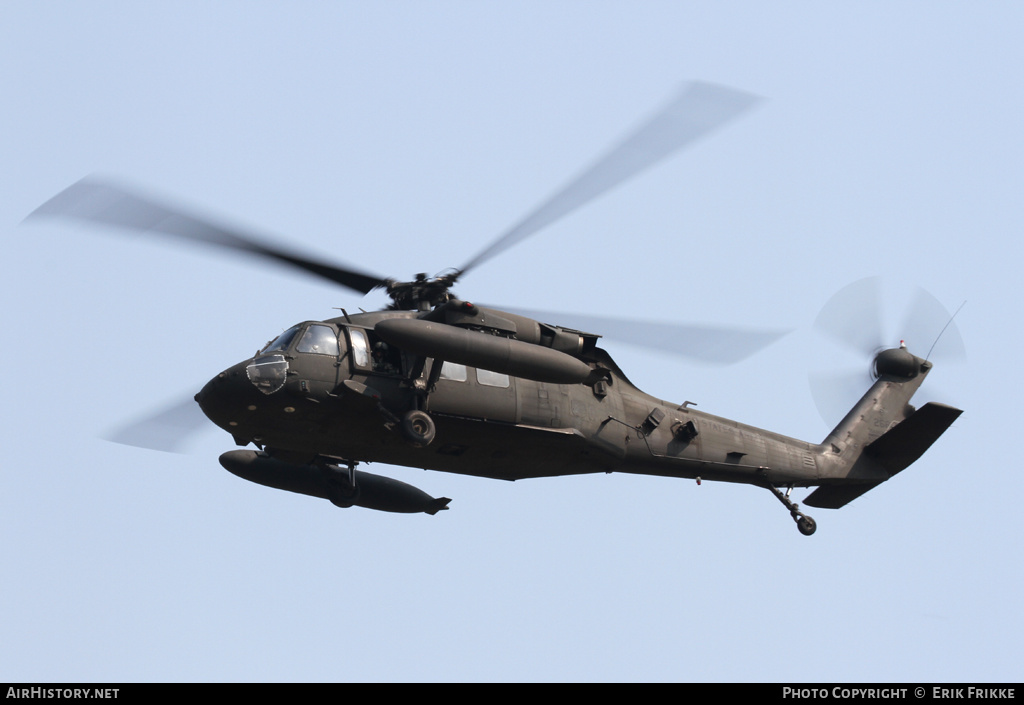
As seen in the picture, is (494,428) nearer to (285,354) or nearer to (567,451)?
(567,451)

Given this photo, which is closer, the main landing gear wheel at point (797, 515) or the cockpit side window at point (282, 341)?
the cockpit side window at point (282, 341)

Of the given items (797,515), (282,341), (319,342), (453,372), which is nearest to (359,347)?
(319,342)

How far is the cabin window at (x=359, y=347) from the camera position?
1664 cm

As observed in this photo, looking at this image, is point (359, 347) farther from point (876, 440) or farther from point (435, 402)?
point (876, 440)

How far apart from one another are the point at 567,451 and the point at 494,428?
4.81ft

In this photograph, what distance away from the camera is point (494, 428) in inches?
678

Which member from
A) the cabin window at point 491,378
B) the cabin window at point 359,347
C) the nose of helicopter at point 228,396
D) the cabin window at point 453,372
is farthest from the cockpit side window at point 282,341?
the cabin window at point 491,378

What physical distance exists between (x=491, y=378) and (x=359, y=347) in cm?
204

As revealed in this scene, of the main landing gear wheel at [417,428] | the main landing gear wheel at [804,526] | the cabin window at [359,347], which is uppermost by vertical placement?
the cabin window at [359,347]

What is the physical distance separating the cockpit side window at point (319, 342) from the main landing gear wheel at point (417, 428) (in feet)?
4.63

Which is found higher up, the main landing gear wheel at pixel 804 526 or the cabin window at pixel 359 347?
the cabin window at pixel 359 347

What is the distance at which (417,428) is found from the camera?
16266 mm

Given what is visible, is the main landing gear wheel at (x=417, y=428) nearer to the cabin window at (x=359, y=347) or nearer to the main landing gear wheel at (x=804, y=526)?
the cabin window at (x=359, y=347)
